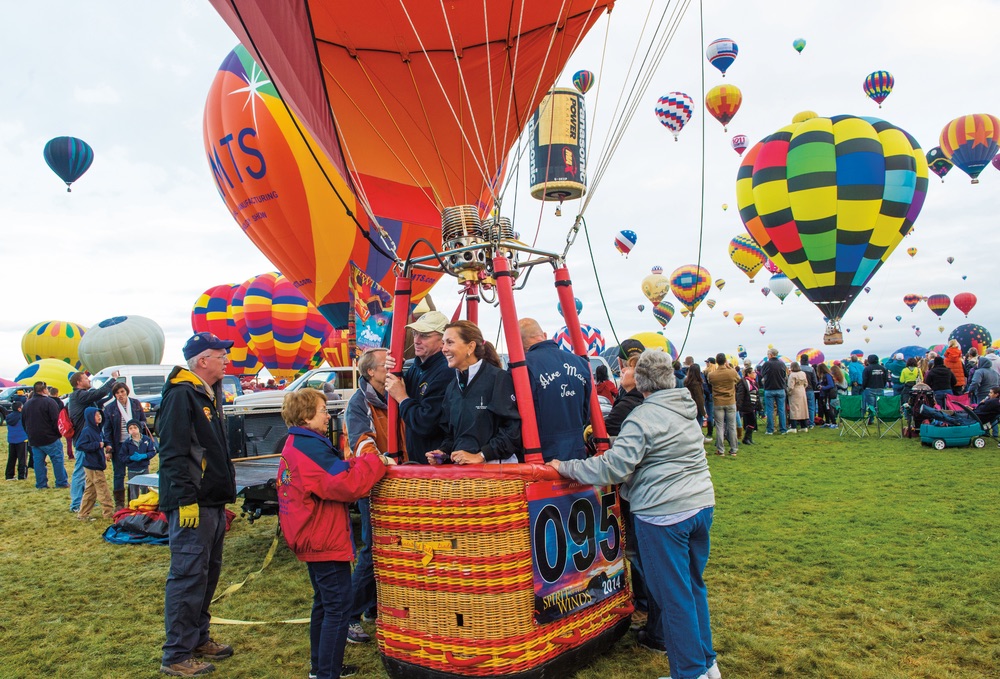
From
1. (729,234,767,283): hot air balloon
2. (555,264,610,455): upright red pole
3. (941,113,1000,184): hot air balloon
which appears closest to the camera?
(555,264,610,455): upright red pole

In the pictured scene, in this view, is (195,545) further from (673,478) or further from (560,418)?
(673,478)

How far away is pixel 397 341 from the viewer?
3.72 metres

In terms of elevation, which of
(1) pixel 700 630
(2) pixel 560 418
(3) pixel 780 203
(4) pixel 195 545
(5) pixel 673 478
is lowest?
(1) pixel 700 630

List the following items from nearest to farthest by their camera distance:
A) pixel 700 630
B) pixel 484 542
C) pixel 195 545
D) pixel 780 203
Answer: pixel 484 542 → pixel 700 630 → pixel 195 545 → pixel 780 203

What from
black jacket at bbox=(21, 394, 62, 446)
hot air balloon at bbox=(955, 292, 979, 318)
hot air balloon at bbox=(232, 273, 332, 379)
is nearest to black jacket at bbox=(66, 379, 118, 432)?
black jacket at bbox=(21, 394, 62, 446)

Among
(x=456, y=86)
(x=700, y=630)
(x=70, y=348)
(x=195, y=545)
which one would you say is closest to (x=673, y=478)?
(x=700, y=630)

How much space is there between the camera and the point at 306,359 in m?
30.8

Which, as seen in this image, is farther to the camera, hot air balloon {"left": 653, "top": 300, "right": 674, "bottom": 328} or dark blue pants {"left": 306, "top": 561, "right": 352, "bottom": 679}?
hot air balloon {"left": 653, "top": 300, "right": 674, "bottom": 328}

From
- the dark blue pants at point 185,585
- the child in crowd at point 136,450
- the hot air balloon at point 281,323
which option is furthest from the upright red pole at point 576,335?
the hot air balloon at point 281,323

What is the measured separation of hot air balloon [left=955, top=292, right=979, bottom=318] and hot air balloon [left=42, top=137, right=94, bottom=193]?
169ft

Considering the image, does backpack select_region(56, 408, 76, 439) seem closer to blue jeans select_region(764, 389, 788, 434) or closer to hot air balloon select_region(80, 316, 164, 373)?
blue jeans select_region(764, 389, 788, 434)

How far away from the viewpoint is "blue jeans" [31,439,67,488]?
10234 mm

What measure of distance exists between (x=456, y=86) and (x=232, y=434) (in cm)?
491

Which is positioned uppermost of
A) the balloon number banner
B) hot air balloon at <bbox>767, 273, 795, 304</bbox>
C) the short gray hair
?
hot air balloon at <bbox>767, 273, 795, 304</bbox>
